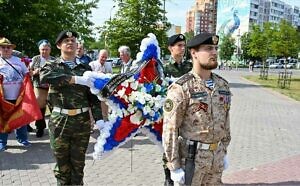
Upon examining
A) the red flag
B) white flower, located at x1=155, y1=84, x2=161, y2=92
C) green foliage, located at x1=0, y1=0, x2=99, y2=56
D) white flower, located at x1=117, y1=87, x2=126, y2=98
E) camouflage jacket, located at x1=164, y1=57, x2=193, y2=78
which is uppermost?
green foliage, located at x1=0, y1=0, x2=99, y2=56

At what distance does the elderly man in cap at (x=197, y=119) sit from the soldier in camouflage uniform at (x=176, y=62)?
175cm

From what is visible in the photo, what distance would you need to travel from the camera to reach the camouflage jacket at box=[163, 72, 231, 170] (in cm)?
307

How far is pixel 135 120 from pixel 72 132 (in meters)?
0.79

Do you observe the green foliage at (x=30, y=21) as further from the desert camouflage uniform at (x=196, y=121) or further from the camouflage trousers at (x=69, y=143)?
the desert camouflage uniform at (x=196, y=121)

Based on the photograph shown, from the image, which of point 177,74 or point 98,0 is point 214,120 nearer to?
point 177,74

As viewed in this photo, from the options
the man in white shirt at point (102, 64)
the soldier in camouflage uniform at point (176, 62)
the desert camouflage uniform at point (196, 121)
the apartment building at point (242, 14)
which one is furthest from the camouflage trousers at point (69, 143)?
the apartment building at point (242, 14)

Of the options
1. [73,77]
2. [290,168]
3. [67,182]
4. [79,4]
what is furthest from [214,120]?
[79,4]

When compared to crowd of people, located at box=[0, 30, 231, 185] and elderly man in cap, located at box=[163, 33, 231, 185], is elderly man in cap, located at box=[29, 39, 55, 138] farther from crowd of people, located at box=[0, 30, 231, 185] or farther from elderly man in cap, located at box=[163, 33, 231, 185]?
elderly man in cap, located at box=[163, 33, 231, 185]

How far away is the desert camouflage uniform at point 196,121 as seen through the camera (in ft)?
10.1

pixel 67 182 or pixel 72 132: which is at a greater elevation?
pixel 72 132

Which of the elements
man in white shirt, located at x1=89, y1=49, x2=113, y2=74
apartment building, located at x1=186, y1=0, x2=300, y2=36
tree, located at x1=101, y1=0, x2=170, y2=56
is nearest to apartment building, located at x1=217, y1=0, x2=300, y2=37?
apartment building, located at x1=186, y1=0, x2=300, y2=36

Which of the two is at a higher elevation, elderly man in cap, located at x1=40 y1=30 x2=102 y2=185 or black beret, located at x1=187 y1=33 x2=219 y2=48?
black beret, located at x1=187 y1=33 x2=219 y2=48

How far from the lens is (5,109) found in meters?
6.82

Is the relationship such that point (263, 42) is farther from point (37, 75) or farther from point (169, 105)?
point (169, 105)
